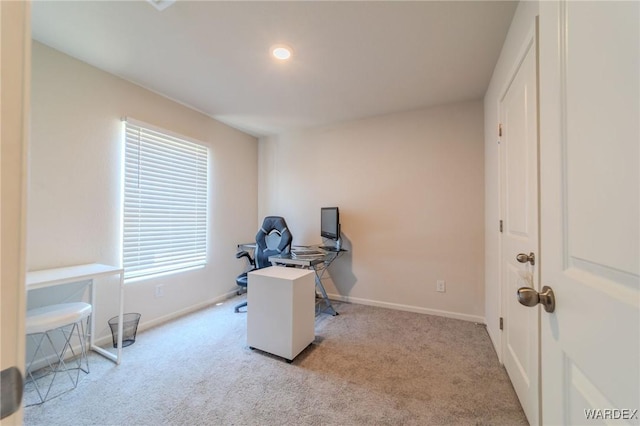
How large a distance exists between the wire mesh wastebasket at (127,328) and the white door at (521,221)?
3.02 m

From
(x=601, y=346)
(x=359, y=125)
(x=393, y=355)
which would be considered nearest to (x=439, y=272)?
(x=393, y=355)

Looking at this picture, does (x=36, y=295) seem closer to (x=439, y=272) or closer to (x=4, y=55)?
(x=4, y=55)

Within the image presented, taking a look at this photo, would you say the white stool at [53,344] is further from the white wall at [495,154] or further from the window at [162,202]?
the white wall at [495,154]

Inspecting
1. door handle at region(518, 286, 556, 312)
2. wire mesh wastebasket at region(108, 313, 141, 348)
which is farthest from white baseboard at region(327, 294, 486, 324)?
door handle at region(518, 286, 556, 312)

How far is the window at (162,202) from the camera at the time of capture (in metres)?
2.51

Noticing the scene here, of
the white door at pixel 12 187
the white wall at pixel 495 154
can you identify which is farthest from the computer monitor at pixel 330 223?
the white door at pixel 12 187

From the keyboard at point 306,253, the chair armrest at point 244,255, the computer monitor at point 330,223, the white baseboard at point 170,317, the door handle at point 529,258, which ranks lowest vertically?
the white baseboard at point 170,317

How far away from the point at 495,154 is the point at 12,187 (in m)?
2.66

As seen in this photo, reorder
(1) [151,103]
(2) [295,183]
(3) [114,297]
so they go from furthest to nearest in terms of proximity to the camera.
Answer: (2) [295,183] < (1) [151,103] < (3) [114,297]

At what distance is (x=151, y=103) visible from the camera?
8.75 ft

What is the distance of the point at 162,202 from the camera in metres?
2.82

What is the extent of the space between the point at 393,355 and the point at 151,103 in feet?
11.2

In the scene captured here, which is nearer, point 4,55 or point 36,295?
point 4,55

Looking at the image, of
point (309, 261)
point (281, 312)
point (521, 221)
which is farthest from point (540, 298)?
point (309, 261)
